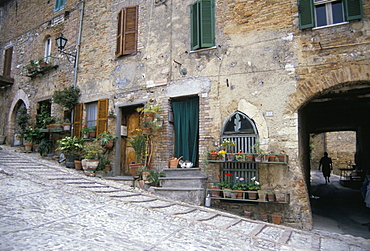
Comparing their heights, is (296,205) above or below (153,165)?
below

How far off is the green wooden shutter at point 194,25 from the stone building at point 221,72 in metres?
0.03

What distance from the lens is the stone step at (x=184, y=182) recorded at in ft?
22.0

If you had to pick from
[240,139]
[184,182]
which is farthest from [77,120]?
[240,139]

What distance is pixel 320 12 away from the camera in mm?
6293

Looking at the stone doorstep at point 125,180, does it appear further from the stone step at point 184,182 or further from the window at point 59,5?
the window at point 59,5

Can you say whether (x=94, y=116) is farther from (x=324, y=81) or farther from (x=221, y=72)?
(x=324, y=81)

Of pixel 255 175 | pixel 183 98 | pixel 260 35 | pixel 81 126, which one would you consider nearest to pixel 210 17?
pixel 260 35

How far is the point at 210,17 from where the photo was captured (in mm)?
7441

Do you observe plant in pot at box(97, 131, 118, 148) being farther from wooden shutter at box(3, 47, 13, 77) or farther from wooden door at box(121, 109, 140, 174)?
wooden shutter at box(3, 47, 13, 77)

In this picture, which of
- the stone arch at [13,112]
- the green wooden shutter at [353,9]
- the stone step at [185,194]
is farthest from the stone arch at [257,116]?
the stone arch at [13,112]

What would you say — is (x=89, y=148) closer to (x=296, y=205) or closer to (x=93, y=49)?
(x=93, y=49)

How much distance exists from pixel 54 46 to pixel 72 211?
8.86 meters

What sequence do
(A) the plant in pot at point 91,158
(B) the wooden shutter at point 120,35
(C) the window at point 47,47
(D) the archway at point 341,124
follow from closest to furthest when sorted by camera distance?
(D) the archway at point 341,124, (A) the plant in pot at point 91,158, (B) the wooden shutter at point 120,35, (C) the window at point 47,47

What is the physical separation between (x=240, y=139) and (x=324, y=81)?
2154mm
